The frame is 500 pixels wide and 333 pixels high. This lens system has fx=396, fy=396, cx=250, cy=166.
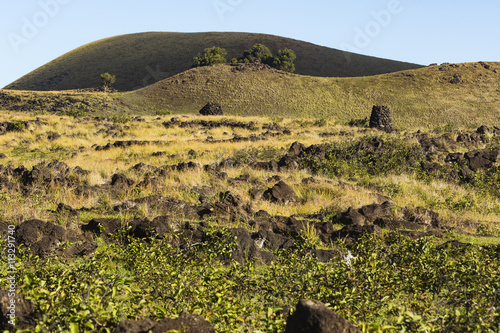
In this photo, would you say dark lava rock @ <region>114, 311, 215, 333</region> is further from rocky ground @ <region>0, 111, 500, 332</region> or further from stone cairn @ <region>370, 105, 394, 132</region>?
stone cairn @ <region>370, 105, 394, 132</region>

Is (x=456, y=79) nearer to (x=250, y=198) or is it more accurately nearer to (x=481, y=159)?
(x=481, y=159)

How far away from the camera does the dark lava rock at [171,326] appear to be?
109 inches

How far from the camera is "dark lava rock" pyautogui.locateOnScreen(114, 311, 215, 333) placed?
2758mm

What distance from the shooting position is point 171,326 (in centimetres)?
277

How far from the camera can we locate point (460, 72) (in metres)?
73.8

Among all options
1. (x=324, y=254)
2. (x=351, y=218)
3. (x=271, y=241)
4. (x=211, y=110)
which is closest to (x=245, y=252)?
(x=271, y=241)

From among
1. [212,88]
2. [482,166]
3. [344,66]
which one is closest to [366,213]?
[482,166]

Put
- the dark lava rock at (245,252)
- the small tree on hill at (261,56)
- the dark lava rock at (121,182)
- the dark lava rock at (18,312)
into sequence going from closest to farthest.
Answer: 1. the dark lava rock at (18,312)
2. the dark lava rock at (245,252)
3. the dark lava rock at (121,182)
4. the small tree on hill at (261,56)

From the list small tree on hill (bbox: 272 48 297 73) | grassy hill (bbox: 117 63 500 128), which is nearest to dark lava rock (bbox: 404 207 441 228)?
grassy hill (bbox: 117 63 500 128)

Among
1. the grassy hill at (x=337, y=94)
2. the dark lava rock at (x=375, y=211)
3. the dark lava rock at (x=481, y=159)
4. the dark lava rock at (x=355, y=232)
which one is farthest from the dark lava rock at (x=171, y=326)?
the grassy hill at (x=337, y=94)

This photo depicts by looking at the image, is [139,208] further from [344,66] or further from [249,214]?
[344,66]

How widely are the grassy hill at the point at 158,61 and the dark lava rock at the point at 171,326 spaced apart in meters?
101

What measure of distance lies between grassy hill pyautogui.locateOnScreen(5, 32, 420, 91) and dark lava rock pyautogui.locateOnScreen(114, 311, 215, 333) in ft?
332

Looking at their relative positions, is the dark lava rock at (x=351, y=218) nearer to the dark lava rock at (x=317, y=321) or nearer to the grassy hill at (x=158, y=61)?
the dark lava rock at (x=317, y=321)
